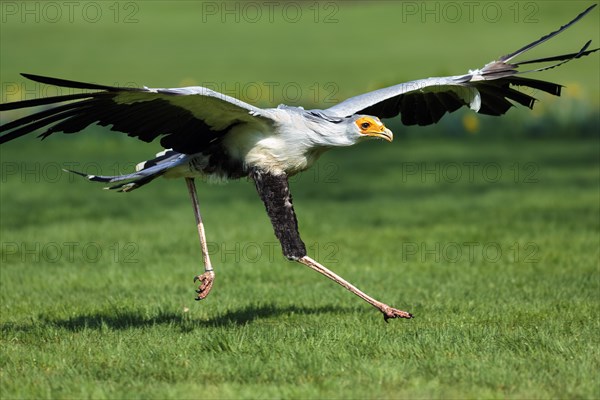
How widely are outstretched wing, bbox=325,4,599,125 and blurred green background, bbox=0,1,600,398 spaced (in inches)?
57.0

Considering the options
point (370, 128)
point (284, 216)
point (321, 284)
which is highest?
point (370, 128)

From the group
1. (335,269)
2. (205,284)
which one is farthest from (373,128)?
(335,269)

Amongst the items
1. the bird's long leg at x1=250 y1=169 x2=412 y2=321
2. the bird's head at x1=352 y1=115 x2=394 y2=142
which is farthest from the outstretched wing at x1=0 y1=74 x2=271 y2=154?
the bird's head at x1=352 y1=115 x2=394 y2=142

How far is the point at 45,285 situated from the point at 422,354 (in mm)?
3970

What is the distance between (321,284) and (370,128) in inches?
95.8

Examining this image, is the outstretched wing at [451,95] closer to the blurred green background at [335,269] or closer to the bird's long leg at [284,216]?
the bird's long leg at [284,216]

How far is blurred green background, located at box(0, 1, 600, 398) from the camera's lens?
500 centimetres

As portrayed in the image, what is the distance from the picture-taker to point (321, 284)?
8.34 metres

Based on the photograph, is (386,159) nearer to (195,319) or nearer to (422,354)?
(195,319)

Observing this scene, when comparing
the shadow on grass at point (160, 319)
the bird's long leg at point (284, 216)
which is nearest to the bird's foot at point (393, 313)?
the bird's long leg at point (284, 216)

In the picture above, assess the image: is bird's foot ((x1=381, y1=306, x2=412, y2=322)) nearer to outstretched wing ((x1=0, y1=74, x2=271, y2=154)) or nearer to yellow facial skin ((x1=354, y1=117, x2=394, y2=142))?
yellow facial skin ((x1=354, y1=117, x2=394, y2=142))

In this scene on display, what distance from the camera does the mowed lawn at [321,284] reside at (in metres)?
4.96

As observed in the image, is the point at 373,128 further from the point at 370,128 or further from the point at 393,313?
the point at 393,313

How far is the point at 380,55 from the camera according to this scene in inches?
1342
